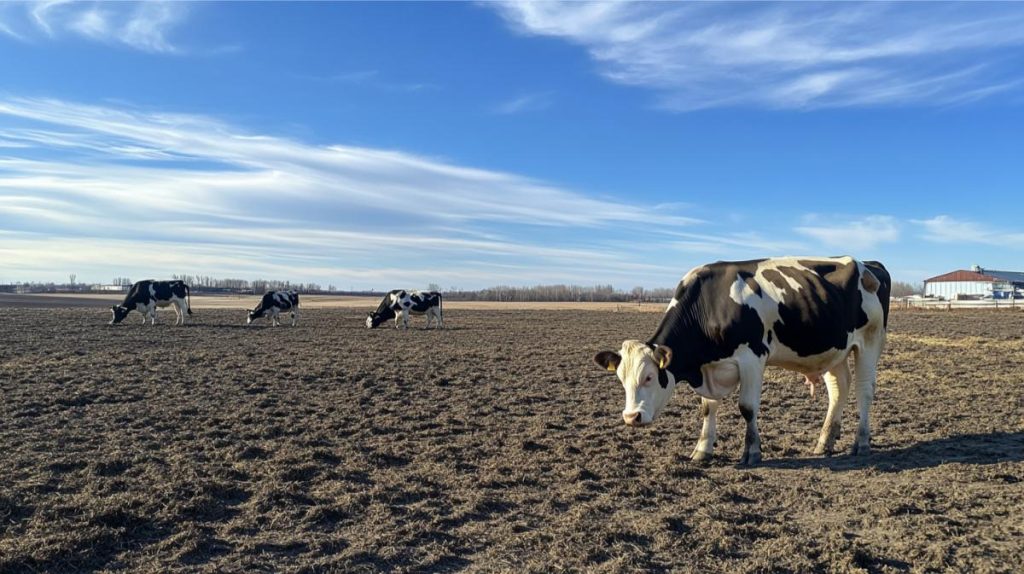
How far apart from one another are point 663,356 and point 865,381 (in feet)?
9.92

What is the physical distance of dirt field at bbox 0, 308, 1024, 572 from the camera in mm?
4754

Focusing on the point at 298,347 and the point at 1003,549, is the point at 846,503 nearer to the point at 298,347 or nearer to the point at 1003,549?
the point at 1003,549

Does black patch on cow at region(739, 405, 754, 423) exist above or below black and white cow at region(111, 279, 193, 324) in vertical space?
below

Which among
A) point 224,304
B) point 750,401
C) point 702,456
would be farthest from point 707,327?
point 224,304

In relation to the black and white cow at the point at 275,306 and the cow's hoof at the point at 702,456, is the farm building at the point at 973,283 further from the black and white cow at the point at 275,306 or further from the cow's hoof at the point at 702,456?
the cow's hoof at the point at 702,456

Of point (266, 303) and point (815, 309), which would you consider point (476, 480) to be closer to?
point (815, 309)

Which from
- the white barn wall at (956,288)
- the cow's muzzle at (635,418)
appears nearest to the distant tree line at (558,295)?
the white barn wall at (956,288)

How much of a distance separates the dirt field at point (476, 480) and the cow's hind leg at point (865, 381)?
0.33 metres

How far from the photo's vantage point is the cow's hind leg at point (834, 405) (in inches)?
309

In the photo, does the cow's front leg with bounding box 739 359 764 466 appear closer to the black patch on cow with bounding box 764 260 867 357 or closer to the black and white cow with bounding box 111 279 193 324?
the black patch on cow with bounding box 764 260 867 357

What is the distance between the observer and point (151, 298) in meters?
31.2

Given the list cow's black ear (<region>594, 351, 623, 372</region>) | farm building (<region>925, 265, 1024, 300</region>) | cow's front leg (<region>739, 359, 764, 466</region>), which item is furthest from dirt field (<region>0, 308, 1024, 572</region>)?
farm building (<region>925, 265, 1024, 300</region>)

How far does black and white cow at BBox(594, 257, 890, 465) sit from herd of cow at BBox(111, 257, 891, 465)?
1 centimetres

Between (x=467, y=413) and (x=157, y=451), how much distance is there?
175 inches
